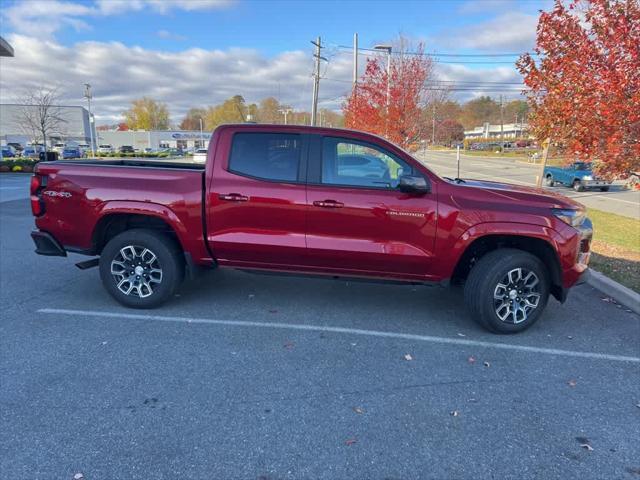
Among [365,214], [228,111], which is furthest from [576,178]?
[228,111]

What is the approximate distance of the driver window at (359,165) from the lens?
4.27 m

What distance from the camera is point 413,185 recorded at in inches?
158

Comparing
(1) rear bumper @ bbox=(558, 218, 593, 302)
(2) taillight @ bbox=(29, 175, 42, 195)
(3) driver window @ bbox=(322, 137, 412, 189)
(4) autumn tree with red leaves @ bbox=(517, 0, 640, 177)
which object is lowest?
(1) rear bumper @ bbox=(558, 218, 593, 302)

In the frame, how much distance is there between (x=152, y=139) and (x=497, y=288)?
99616mm

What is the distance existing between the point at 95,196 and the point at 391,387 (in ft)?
11.9

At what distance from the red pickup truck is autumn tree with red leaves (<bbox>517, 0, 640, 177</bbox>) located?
95.7 inches

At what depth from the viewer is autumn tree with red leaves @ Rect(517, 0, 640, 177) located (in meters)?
5.67

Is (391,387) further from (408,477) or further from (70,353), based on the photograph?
(70,353)

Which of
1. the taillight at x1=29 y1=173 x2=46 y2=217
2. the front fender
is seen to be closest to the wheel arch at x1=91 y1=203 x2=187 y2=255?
the taillight at x1=29 y1=173 x2=46 y2=217

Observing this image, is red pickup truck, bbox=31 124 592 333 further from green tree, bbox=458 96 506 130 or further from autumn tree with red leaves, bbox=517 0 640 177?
green tree, bbox=458 96 506 130

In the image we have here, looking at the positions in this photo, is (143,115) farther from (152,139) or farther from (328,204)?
(328,204)

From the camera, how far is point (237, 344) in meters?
3.94

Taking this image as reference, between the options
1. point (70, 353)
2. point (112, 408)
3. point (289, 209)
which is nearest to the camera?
point (112, 408)

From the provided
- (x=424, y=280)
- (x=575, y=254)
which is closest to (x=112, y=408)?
(x=424, y=280)
